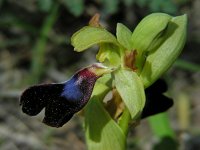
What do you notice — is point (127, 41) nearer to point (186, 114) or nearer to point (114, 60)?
point (114, 60)

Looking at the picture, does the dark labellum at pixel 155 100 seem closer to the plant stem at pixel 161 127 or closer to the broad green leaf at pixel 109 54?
the broad green leaf at pixel 109 54

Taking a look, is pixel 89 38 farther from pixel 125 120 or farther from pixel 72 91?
pixel 125 120

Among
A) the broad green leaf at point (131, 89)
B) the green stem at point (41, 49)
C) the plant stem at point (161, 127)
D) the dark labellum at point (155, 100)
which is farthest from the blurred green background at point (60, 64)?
the broad green leaf at point (131, 89)

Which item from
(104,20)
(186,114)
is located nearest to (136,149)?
(186,114)

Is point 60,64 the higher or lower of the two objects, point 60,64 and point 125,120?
the lower

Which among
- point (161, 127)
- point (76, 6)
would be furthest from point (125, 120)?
point (76, 6)

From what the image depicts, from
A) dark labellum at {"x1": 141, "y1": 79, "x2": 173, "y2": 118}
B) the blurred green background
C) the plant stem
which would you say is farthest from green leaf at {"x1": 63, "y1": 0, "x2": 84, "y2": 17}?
dark labellum at {"x1": 141, "y1": 79, "x2": 173, "y2": 118}

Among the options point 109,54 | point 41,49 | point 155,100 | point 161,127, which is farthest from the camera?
point 41,49
